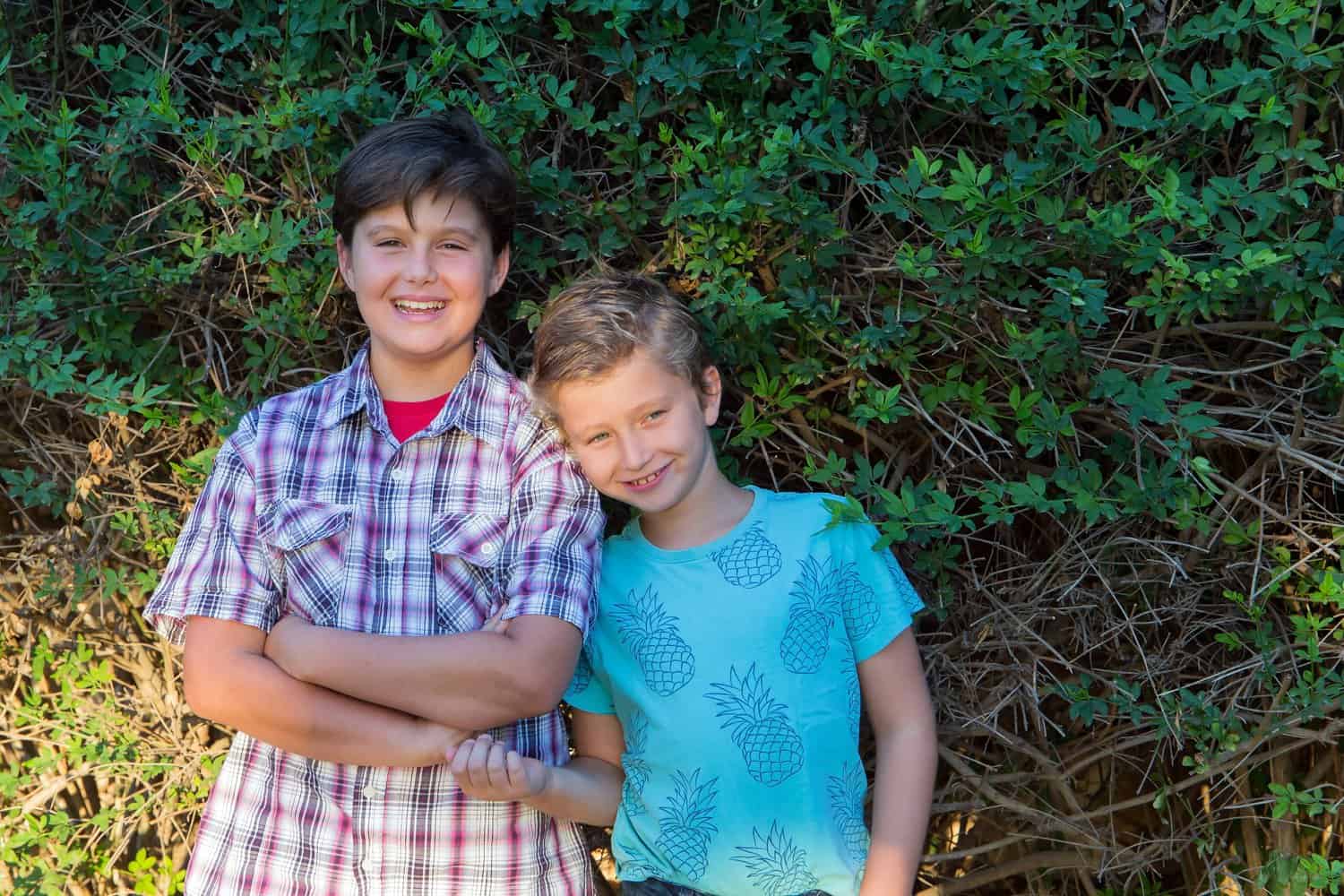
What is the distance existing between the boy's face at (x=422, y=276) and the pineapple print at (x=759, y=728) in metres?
0.81

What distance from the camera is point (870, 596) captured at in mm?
2070

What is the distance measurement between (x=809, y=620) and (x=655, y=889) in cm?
53

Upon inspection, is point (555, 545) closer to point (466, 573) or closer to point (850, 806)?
point (466, 573)

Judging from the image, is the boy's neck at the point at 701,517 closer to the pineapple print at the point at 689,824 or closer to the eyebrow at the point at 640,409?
the eyebrow at the point at 640,409

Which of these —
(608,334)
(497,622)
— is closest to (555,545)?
(497,622)

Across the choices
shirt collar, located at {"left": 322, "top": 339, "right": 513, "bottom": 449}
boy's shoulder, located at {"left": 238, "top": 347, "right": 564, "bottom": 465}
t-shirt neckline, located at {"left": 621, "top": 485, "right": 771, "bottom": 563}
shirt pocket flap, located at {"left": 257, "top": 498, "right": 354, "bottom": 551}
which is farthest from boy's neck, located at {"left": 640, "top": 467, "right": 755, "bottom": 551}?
shirt pocket flap, located at {"left": 257, "top": 498, "right": 354, "bottom": 551}

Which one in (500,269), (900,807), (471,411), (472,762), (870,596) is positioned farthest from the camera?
(500,269)

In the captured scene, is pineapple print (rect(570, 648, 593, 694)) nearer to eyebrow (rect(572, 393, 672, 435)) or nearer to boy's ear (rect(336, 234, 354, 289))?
eyebrow (rect(572, 393, 672, 435))

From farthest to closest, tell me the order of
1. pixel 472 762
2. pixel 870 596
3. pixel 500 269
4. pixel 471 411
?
pixel 500 269 < pixel 471 411 < pixel 870 596 < pixel 472 762

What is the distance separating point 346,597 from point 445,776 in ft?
1.15

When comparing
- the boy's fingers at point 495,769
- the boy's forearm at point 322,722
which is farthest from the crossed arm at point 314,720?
the boy's fingers at point 495,769

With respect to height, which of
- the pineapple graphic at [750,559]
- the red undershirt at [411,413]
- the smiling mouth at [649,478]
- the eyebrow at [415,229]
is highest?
the eyebrow at [415,229]

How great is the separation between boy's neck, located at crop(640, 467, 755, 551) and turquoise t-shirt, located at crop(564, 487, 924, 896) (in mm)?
22

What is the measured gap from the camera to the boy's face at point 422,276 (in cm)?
217
